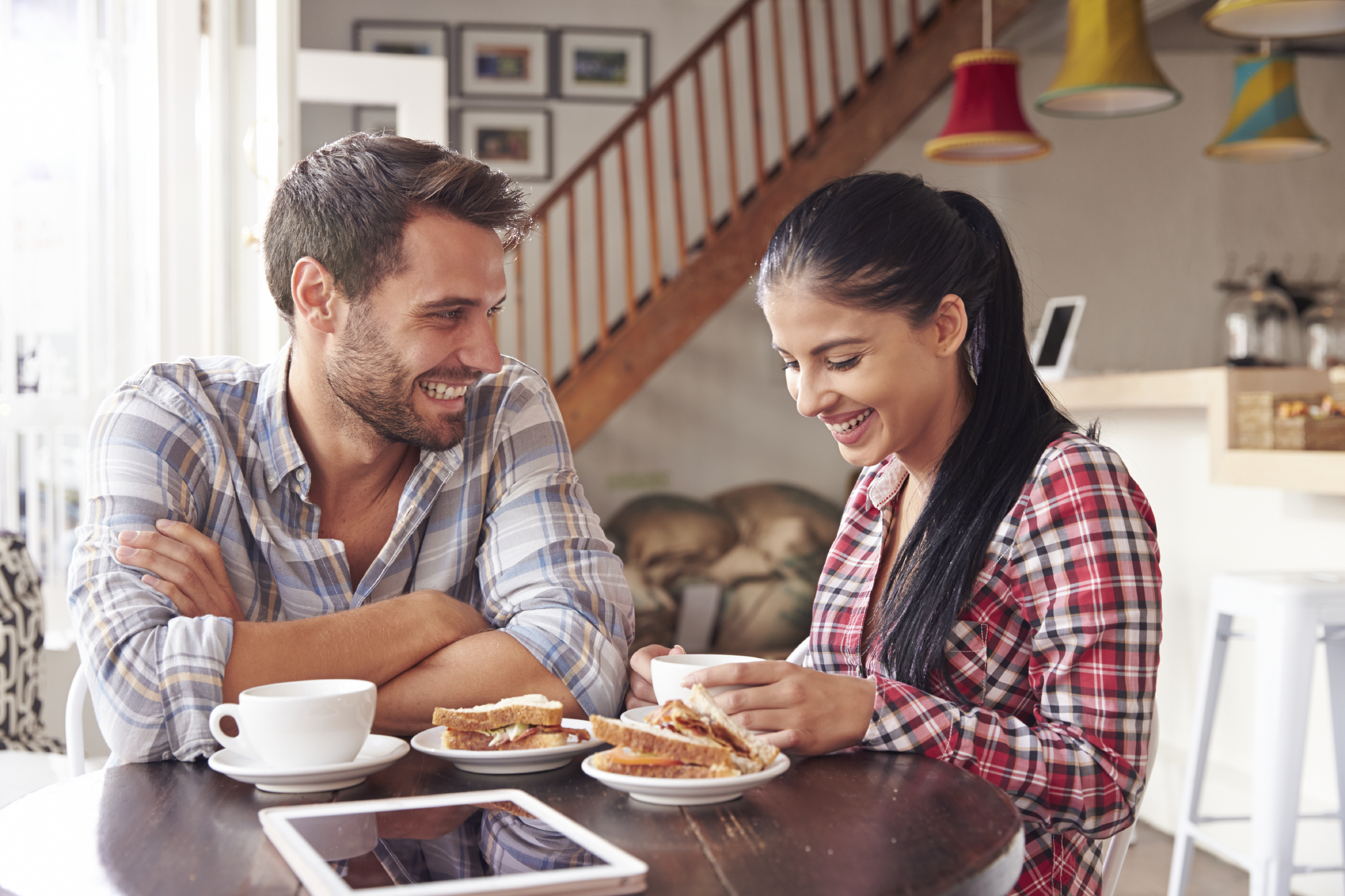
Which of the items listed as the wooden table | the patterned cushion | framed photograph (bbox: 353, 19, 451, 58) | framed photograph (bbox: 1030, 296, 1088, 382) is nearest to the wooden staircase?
framed photograph (bbox: 353, 19, 451, 58)

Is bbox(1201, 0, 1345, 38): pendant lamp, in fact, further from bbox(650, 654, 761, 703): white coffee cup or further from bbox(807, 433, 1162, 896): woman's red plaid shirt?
bbox(650, 654, 761, 703): white coffee cup

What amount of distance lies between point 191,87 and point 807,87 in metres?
3.58

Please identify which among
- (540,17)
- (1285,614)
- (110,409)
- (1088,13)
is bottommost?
(1285,614)

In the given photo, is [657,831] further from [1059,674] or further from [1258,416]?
[1258,416]

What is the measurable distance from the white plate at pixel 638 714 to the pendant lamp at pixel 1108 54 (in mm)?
3112

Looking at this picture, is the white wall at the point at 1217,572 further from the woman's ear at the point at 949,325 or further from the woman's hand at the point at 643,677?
the woman's hand at the point at 643,677

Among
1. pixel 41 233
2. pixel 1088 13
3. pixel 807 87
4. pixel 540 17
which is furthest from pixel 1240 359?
pixel 540 17

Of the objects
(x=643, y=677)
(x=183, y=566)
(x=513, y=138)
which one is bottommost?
(x=643, y=677)

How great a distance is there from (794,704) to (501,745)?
0.25m

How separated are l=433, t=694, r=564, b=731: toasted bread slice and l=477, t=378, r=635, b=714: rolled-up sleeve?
0.79 ft

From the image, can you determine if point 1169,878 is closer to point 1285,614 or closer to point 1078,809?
point 1285,614

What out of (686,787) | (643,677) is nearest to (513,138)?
(643,677)

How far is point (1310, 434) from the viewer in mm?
2832

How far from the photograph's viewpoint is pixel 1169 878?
299 centimetres
